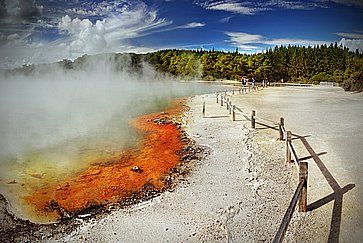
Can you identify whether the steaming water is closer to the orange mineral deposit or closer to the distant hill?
the orange mineral deposit

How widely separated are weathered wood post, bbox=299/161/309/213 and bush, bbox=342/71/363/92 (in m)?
19.3

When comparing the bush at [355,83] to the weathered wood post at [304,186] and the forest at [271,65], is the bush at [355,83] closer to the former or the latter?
the forest at [271,65]

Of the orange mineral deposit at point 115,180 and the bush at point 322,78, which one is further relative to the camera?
the bush at point 322,78

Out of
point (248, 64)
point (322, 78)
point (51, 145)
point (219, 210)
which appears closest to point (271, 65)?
point (248, 64)

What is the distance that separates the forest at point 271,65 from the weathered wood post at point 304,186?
32046mm

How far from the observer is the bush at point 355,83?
2126 centimetres

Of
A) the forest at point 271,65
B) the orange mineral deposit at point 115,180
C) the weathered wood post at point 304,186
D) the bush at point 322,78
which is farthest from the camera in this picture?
the forest at point 271,65

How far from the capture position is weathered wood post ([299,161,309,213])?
420 cm

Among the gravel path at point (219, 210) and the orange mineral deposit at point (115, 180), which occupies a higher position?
the gravel path at point (219, 210)

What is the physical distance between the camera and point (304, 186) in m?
4.33

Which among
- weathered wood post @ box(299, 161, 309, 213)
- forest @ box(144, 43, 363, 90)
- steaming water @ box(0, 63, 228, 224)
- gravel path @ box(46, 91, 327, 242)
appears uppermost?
forest @ box(144, 43, 363, 90)

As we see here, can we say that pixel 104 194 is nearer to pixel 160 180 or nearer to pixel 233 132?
pixel 160 180

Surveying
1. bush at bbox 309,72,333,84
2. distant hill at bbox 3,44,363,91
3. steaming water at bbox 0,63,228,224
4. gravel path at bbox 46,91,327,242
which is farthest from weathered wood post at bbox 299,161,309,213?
bush at bbox 309,72,333,84

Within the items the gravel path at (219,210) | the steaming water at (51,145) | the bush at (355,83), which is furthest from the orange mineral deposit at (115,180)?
the bush at (355,83)
